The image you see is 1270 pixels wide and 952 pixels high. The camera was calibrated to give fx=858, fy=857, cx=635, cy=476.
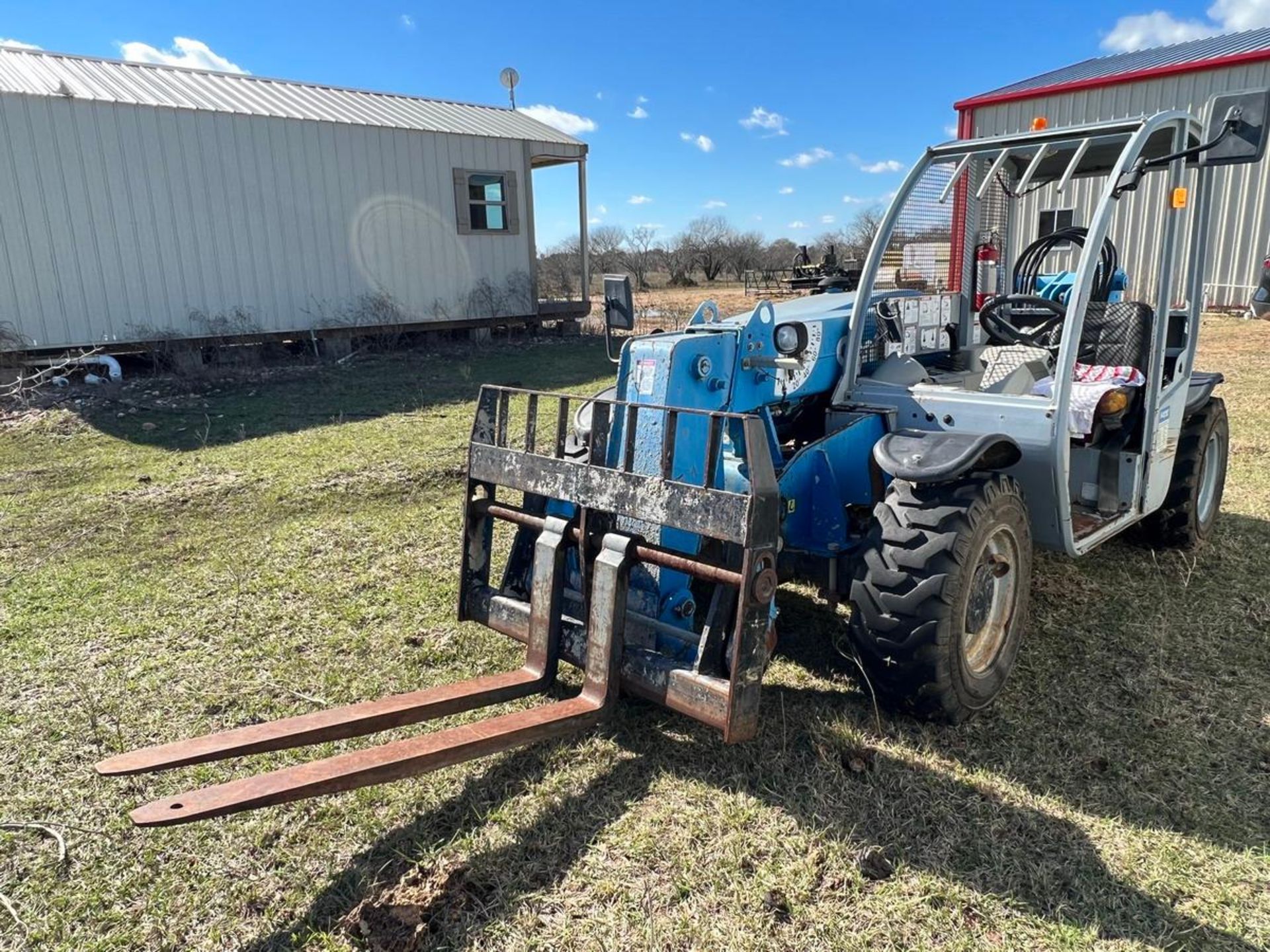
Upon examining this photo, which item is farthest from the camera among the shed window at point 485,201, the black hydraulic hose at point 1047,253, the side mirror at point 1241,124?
the shed window at point 485,201

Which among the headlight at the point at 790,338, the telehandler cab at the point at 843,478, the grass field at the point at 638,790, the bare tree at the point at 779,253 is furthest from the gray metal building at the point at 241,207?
the bare tree at the point at 779,253

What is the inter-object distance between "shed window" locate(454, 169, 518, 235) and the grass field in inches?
433

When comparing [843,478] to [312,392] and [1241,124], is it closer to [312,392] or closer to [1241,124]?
[1241,124]

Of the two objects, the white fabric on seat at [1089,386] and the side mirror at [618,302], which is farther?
the white fabric on seat at [1089,386]

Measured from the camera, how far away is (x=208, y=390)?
10781 millimetres

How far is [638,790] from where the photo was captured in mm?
2963

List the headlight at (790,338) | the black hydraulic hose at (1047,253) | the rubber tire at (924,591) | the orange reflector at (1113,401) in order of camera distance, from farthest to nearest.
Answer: the black hydraulic hose at (1047,253), the orange reflector at (1113,401), the headlight at (790,338), the rubber tire at (924,591)

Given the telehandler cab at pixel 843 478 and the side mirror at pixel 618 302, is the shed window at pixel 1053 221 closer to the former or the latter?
the telehandler cab at pixel 843 478

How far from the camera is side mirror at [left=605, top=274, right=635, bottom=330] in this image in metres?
3.44

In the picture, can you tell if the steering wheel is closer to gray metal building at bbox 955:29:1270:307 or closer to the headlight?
the headlight

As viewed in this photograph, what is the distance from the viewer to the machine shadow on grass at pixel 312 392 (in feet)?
28.8

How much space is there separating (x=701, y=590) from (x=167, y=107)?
11434mm

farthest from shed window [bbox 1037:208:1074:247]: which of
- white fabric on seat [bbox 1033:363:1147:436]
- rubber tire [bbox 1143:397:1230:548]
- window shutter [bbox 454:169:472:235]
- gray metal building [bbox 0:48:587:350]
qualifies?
window shutter [bbox 454:169:472:235]

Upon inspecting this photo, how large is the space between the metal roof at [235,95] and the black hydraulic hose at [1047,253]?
11.4 metres
